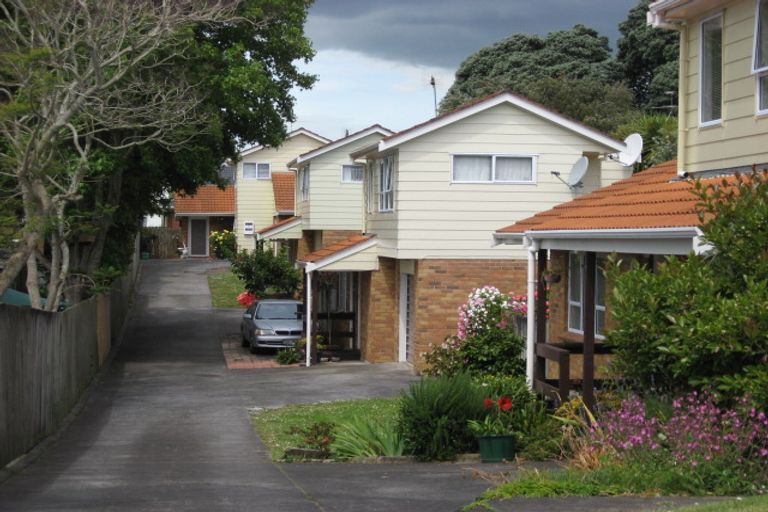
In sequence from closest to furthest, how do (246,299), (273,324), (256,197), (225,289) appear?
(273,324)
(246,299)
(225,289)
(256,197)

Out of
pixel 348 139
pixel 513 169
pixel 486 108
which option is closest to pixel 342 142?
pixel 348 139

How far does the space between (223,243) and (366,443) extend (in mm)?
50533

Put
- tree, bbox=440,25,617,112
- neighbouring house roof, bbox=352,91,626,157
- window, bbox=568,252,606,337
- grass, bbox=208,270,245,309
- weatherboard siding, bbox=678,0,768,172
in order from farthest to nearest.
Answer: tree, bbox=440,25,617,112 < grass, bbox=208,270,245,309 < neighbouring house roof, bbox=352,91,626,157 < window, bbox=568,252,606,337 < weatherboard siding, bbox=678,0,768,172

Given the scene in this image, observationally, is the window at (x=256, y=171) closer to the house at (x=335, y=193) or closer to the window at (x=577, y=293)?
the house at (x=335, y=193)

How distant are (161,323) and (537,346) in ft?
90.8

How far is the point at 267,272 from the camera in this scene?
42562 millimetres

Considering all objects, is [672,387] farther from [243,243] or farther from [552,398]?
[243,243]

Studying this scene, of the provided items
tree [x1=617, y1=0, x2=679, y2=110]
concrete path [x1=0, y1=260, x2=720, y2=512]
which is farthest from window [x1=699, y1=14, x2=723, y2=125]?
tree [x1=617, y1=0, x2=679, y2=110]

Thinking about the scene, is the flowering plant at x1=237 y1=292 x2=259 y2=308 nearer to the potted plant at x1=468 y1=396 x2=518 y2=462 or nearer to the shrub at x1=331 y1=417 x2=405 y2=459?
the shrub at x1=331 y1=417 x2=405 y2=459

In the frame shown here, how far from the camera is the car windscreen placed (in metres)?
33.4

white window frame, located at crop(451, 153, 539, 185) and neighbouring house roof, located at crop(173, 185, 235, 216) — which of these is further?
neighbouring house roof, located at crop(173, 185, 235, 216)

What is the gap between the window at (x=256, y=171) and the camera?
6078cm

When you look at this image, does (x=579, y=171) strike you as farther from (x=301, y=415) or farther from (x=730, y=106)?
(x=730, y=106)

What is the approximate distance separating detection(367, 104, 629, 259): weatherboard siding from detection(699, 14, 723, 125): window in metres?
11.8
